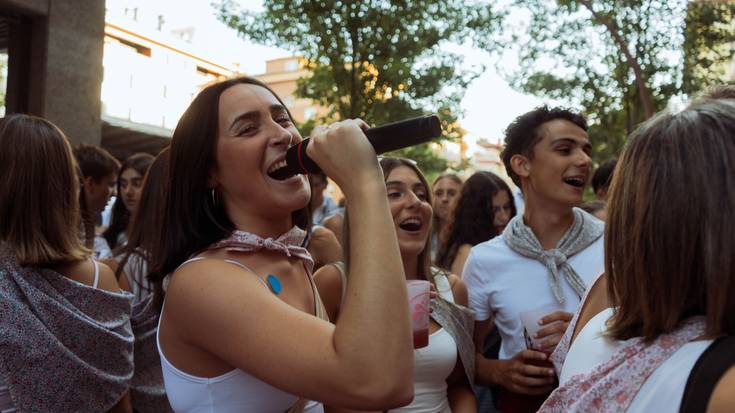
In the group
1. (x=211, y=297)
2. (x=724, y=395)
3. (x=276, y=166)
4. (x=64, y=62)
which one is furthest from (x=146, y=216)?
(x=64, y=62)

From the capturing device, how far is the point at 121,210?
473cm

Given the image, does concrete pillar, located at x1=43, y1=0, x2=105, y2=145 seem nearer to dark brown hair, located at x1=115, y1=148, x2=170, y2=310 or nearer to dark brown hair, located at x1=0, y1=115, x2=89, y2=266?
dark brown hair, located at x1=115, y1=148, x2=170, y2=310

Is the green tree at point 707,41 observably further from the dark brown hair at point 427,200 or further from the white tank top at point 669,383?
the white tank top at point 669,383

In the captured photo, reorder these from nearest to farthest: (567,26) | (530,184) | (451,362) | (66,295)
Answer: (66,295) < (451,362) < (530,184) < (567,26)

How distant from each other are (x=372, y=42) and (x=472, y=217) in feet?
26.2

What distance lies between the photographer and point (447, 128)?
14203mm

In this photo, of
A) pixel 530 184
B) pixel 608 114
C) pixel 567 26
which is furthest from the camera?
pixel 608 114

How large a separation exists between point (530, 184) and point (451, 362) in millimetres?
1163

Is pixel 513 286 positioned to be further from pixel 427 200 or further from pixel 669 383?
pixel 669 383

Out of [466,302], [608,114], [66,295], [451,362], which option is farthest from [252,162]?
[608,114]

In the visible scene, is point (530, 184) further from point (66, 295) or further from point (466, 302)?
point (66, 295)

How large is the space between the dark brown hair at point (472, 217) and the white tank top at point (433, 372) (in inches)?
72.4

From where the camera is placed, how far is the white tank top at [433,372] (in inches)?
113

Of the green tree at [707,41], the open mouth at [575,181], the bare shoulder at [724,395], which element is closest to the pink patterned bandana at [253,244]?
the bare shoulder at [724,395]
